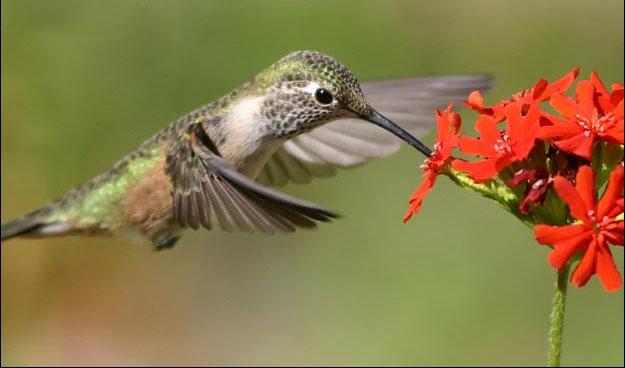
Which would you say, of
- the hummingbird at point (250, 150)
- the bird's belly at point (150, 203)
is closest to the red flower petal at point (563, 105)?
the hummingbird at point (250, 150)

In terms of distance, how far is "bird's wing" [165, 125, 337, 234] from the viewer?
1.89m

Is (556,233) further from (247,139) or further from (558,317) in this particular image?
(247,139)

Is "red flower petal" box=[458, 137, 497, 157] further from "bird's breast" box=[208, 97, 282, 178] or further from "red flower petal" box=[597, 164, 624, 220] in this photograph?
"bird's breast" box=[208, 97, 282, 178]

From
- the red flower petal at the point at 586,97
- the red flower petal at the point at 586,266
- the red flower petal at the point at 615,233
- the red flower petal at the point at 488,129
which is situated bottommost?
the red flower petal at the point at 586,266

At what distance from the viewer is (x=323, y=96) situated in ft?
7.95

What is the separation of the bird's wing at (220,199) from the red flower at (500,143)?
0.27 metres

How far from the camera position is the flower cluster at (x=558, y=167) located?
5.38 ft

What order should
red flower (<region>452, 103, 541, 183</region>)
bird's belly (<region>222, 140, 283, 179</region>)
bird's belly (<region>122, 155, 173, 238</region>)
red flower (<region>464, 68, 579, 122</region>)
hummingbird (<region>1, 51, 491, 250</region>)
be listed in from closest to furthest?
red flower (<region>452, 103, 541, 183</region>)
red flower (<region>464, 68, 579, 122</region>)
hummingbird (<region>1, 51, 491, 250</region>)
bird's belly (<region>222, 140, 283, 179</region>)
bird's belly (<region>122, 155, 173, 238</region>)

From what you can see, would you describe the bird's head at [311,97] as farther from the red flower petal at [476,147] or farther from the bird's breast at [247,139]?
the red flower petal at [476,147]

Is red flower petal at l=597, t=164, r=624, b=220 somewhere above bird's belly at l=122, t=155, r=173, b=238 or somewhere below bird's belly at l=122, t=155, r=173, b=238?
below

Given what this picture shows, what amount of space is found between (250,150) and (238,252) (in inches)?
93.6

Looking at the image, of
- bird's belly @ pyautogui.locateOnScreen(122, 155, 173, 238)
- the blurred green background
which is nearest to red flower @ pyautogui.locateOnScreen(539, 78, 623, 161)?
bird's belly @ pyautogui.locateOnScreen(122, 155, 173, 238)

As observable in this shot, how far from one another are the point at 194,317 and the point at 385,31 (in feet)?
6.25

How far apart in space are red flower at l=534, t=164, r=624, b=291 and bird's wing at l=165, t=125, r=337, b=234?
36cm
